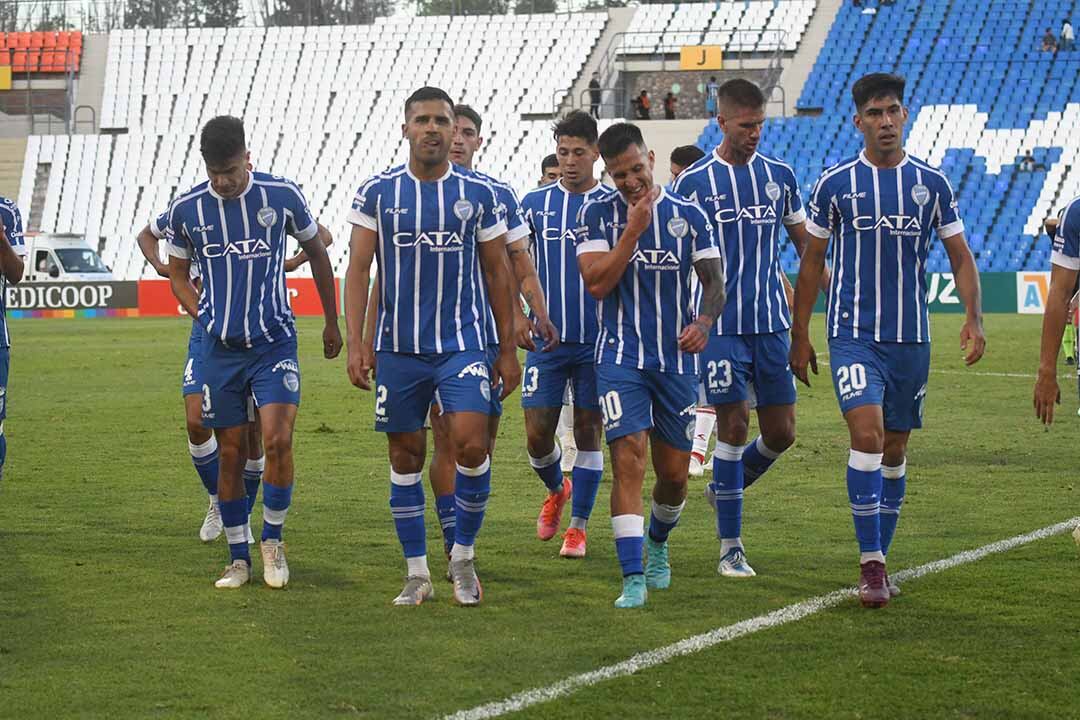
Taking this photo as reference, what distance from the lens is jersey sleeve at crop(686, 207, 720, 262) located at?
6859 millimetres

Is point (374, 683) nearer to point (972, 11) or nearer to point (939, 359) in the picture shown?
point (939, 359)

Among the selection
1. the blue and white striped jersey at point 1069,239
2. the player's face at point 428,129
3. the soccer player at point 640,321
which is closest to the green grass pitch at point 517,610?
the soccer player at point 640,321

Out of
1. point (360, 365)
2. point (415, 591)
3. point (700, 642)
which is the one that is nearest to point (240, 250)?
point (360, 365)

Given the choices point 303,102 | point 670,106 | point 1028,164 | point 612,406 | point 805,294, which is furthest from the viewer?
point 303,102

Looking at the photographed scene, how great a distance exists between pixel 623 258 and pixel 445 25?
45.4 metres

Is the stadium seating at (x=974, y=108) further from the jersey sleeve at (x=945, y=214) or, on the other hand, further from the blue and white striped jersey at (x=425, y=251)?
the blue and white striped jersey at (x=425, y=251)

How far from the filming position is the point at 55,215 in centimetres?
4791

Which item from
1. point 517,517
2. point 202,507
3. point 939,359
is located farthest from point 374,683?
point 939,359

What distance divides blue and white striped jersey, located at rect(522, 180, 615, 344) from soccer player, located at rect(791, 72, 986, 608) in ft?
5.18

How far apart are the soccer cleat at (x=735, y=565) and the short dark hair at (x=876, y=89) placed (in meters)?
2.08

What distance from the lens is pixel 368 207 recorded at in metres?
6.74

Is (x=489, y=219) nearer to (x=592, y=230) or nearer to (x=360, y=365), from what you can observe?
(x=592, y=230)

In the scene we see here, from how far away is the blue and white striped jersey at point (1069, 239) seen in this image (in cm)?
620

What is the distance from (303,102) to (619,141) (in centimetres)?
4437
